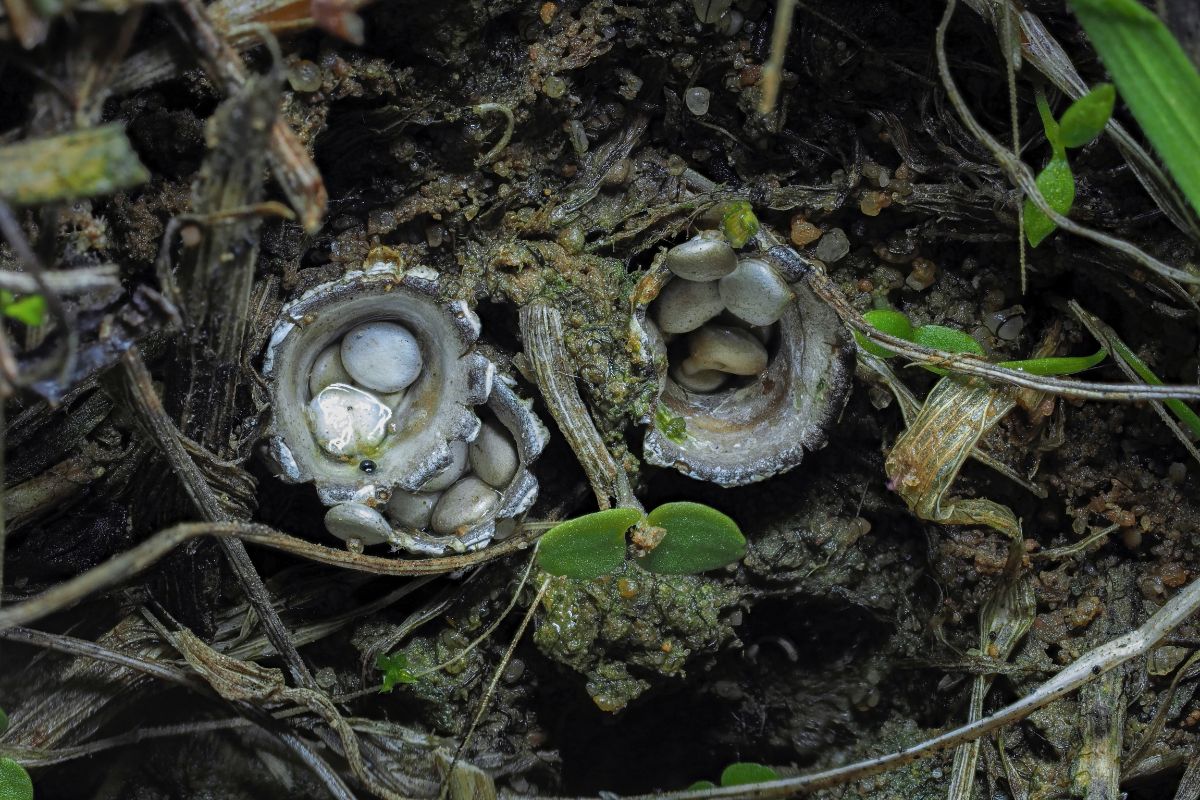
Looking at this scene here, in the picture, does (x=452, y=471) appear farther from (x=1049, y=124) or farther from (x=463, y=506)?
(x=1049, y=124)

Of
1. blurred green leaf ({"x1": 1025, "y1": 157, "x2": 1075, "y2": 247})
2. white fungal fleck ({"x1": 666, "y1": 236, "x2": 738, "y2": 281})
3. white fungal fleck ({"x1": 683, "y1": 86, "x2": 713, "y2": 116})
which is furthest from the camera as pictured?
white fungal fleck ({"x1": 683, "y1": 86, "x2": 713, "y2": 116})

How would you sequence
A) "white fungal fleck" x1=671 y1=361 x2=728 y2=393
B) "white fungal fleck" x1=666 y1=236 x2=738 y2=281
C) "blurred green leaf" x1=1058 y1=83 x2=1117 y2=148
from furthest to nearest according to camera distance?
1. "white fungal fleck" x1=671 y1=361 x2=728 y2=393
2. "white fungal fleck" x1=666 y1=236 x2=738 y2=281
3. "blurred green leaf" x1=1058 y1=83 x2=1117 y2=148

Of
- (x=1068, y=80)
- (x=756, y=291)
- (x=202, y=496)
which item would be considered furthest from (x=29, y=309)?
(x=1068, y=80)

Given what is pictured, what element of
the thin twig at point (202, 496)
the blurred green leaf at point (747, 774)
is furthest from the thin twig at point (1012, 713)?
the thin twig at point (202, 496)

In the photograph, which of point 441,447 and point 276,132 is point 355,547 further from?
point 276,132

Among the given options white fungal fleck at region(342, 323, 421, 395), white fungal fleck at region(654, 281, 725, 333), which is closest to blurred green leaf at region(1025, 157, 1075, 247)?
white fungal fleck at region(654, 281, 725, 333)

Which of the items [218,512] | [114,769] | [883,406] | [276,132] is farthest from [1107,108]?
[114,769]

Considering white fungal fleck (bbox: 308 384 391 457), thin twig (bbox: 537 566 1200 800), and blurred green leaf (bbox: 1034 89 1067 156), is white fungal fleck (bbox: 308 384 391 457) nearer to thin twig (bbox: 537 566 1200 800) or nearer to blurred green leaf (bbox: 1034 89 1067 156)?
thin twig (bbox: 537 566 1200 800)
